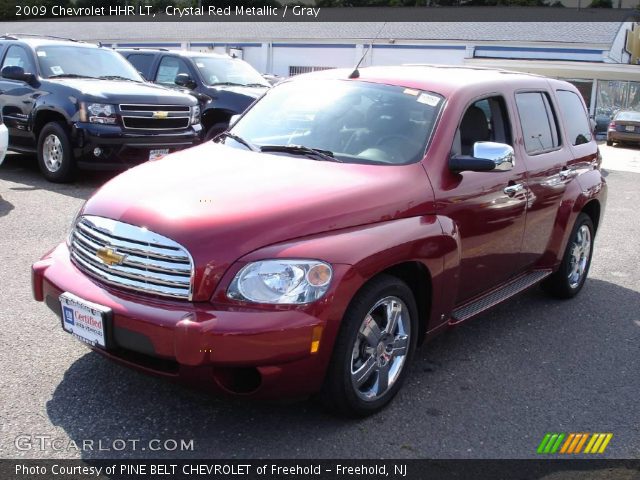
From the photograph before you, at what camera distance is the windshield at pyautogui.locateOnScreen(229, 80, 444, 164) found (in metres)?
4.09

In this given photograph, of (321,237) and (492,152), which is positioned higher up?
(492,152)

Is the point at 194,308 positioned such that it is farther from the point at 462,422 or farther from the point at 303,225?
the point at 462,422

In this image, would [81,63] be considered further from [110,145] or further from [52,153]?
[110,145]

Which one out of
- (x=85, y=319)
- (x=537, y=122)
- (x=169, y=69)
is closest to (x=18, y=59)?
(x=169, y=69)

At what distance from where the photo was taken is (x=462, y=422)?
11.9 ft

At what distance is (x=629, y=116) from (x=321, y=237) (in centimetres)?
2449

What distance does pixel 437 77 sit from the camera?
14.9 ft

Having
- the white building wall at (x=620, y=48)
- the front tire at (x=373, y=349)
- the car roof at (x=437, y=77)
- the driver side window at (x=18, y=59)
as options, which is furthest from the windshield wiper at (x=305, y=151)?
the white building wall at (x=620, y=48)

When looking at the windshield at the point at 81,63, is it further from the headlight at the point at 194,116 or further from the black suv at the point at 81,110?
the headlight at the point at 194,116

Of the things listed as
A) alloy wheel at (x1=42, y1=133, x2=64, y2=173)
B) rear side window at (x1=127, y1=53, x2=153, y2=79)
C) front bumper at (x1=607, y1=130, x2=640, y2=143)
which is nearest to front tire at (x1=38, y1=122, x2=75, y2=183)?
alloy wheel at (x1=42, y1=133, x2=64, y2=173)

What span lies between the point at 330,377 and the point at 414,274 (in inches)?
33.1

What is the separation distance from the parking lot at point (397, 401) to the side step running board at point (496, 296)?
331 mm

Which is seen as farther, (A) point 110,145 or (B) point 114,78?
(B) point 114,78

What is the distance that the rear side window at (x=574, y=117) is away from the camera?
18.5ft
